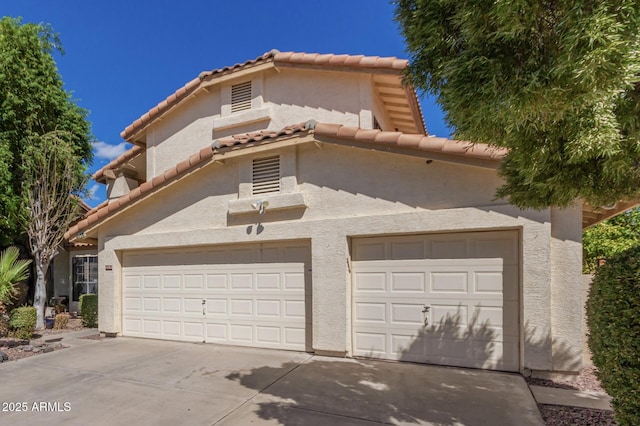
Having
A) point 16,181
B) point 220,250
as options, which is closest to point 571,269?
point 220,250

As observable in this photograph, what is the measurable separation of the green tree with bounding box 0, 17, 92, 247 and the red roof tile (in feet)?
12.7

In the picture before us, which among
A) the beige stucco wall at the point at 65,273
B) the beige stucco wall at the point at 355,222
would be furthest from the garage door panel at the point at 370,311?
the beige stucco wall at the point at 65,273

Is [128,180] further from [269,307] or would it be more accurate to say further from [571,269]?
[571,269]

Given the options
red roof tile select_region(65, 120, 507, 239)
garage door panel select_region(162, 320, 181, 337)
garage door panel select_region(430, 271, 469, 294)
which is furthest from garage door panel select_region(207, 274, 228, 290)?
garage door panel select_region(430, 271, 469, 294)

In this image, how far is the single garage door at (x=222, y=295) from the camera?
24.4 feet

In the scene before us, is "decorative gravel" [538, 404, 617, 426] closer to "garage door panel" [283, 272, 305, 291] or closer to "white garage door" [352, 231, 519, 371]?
"white garage door" [352, 231, 519, 371]

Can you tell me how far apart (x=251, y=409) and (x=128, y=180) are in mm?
10304

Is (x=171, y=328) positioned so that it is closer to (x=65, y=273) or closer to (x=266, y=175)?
(x=266, y=175)

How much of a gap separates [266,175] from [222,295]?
3.16 meters

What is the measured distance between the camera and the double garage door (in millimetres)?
6047

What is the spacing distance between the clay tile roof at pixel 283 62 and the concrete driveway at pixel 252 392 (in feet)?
20.5

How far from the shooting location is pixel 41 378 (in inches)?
235

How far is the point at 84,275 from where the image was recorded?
14.1 m

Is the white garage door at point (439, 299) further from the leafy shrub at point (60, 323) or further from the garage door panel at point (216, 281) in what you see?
the leafy shrub at point (60, 323)
